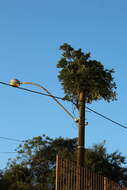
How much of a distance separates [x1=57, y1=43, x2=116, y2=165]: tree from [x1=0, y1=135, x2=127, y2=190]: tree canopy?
2340cm

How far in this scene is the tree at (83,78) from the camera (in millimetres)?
26344

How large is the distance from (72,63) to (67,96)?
82.7 inches

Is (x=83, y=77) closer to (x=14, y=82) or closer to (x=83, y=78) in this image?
(x=83, y=78)

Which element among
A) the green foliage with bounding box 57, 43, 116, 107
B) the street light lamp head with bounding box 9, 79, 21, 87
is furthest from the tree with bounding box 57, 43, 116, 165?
the street light lamp head with bounding box 9, 79, 21, 87

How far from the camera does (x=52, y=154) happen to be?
6700 cm

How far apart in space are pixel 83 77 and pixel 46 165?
4139 centimetres

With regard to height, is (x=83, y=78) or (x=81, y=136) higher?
(x=83, y=78)

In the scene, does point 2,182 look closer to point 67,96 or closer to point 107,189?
point 67,96

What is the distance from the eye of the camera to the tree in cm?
2634

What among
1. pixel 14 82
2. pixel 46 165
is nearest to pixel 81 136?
pixel 14 82

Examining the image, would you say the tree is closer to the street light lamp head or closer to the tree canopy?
the street light lamp head

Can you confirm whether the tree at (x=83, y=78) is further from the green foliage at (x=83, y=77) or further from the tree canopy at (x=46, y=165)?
the tree canopy at (x=46, y=165)

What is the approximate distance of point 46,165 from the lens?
216 feet

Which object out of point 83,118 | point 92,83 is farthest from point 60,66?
point 83,118
